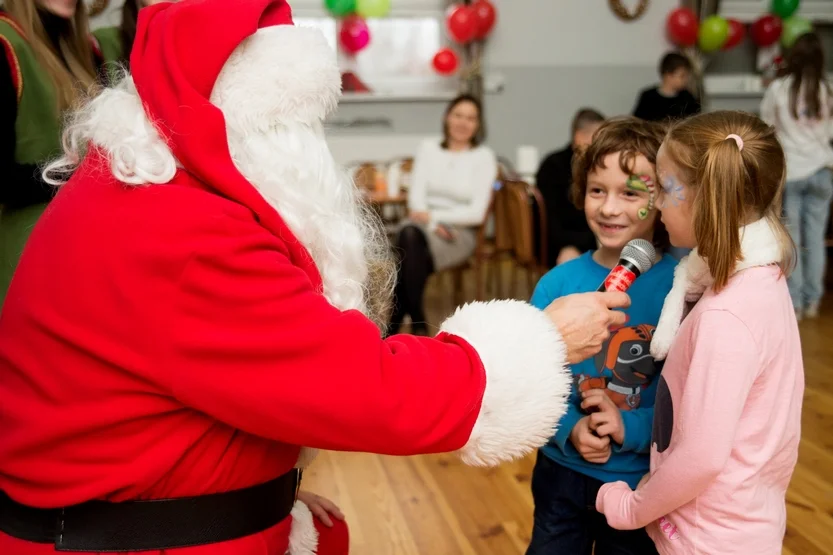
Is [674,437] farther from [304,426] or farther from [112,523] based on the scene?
[112,523]

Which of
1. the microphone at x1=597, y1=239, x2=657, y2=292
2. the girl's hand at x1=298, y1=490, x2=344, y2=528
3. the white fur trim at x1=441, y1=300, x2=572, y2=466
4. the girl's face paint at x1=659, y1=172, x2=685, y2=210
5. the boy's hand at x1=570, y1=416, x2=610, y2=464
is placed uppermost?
the girl's face paint at x1=659, y1=172, x2=685, y2=210

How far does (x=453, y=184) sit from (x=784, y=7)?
4321 millimetres

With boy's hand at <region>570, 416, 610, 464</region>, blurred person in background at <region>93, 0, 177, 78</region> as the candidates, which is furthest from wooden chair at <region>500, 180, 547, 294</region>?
boy's hand at <region>570, 416, 610, 464</region>

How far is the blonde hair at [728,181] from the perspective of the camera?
119 cm

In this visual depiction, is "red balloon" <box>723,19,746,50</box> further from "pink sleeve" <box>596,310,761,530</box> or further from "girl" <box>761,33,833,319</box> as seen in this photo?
"pink sleeve" <box>596,310,761,530</box>

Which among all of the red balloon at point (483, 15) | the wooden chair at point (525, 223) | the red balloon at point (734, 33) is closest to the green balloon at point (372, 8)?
the red balloon at point (483, 15)

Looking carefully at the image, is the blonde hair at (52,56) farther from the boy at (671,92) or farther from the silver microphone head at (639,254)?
the boy at (671,92)

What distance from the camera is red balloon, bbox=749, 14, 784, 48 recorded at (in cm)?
713

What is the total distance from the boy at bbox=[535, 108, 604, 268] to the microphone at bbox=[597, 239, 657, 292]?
9.00ft

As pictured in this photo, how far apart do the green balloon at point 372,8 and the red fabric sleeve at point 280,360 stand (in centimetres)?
620

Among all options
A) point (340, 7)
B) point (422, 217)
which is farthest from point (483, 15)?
point (422, 217)

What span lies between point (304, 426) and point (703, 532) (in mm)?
670

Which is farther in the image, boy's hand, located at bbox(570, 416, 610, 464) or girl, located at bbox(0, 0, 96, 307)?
girl, located at bbox(0, 0, 96, 307)

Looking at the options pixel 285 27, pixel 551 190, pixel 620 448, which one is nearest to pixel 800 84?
pixel 551 190
